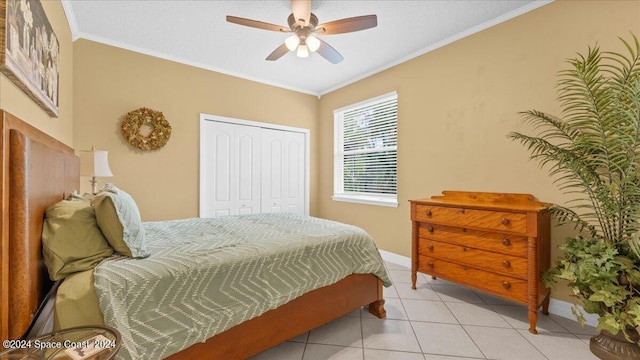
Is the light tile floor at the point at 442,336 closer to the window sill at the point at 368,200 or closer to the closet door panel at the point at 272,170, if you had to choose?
the window sill at the point at 368,200

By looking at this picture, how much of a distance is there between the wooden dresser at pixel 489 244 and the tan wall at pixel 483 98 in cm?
27

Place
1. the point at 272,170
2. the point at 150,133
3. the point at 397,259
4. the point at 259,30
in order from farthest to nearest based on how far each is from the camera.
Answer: the point at 272,170, the point at 397,259, the point at 150,133, the point at 259,30

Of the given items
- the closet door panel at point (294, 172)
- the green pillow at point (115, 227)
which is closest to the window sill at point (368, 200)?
the closet door panel at point (294, 172)

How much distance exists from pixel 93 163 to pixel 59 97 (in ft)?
1.94

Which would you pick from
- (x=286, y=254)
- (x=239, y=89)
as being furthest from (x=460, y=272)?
(x=239, y=89)

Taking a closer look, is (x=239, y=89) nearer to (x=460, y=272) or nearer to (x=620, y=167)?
(x=460, y=272)

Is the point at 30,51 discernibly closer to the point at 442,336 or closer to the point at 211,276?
the point at 211,276

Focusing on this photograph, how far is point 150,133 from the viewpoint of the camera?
9.98 feet

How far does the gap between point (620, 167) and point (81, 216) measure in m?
2.98

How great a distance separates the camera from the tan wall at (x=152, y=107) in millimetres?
2771

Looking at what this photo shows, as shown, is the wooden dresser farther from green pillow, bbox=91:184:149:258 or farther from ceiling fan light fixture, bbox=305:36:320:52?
green pillow, bbox=91:184:149:258

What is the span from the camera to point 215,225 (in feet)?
6.99

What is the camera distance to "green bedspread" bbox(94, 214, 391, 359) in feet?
3.64

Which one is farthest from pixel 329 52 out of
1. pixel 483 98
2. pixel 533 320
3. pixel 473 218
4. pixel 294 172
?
pixel 533 320
